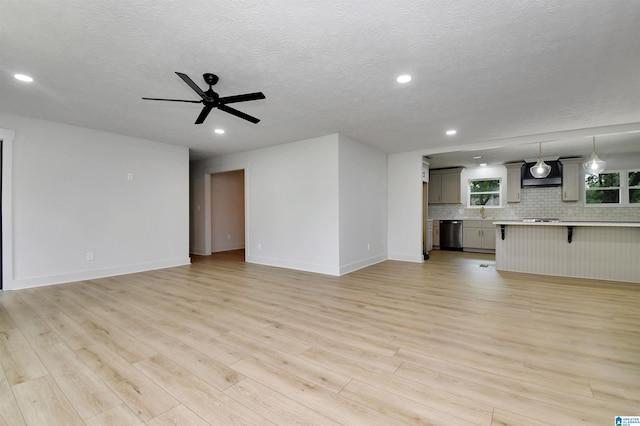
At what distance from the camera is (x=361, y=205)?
18.8 ft

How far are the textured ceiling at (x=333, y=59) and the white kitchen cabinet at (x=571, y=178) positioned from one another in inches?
121

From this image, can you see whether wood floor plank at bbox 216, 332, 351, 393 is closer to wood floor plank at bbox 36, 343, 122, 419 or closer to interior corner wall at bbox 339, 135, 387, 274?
wood floor plank at bbox 36, 343, 122, 419

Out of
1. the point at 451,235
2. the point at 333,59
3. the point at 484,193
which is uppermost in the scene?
the point at 333,59

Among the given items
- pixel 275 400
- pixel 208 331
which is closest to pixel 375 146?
pixel 208 331

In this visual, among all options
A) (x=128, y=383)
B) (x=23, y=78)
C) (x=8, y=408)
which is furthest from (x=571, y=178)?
(x=23, y=78)

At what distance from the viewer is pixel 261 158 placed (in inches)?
242

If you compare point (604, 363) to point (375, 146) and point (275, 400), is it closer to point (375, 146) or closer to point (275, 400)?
point (275, 400)

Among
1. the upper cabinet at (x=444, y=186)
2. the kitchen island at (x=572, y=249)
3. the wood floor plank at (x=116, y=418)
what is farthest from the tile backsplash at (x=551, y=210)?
the wood floor plank at (x=116, y=418)

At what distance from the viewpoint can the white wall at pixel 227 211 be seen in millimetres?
8108

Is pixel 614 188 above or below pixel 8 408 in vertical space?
above

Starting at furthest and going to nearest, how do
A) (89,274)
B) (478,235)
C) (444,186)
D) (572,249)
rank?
1. (444,186)
2. (478,235)
3. (572,249)
4. (89,274)

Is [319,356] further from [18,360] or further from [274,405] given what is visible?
[18,360]

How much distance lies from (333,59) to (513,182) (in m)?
7.35

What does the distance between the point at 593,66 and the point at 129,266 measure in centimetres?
703
